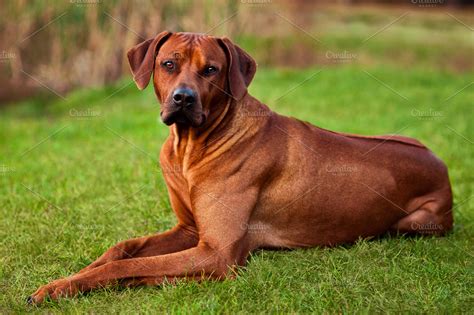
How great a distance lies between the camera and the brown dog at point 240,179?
165 inches

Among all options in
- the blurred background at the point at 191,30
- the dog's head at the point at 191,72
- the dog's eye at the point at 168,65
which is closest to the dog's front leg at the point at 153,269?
the dog's head at the point at 191,72

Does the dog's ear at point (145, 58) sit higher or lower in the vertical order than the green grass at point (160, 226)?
higher

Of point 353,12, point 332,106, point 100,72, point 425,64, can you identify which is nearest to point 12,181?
point 332,106

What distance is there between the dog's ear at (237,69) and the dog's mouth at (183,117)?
0.93ft

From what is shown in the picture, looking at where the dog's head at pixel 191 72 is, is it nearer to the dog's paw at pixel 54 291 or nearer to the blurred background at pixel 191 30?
the dog's paw at pixel 54 291

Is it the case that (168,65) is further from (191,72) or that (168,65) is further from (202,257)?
(202,257)

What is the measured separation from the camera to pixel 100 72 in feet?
43.1

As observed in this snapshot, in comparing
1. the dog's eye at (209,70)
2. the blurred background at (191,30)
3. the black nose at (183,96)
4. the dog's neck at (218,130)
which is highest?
the dog's eye at (209,70)

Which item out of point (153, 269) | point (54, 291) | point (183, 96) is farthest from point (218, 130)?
point (54, 291)

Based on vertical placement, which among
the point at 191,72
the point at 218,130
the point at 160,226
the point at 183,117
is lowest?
the point at 160,226

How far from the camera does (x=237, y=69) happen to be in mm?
4438

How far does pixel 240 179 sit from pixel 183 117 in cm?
52

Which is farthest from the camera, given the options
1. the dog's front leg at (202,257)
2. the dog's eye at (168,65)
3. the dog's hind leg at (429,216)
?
the dog's hind leg at (429,216)

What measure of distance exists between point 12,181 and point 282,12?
30.2ft
